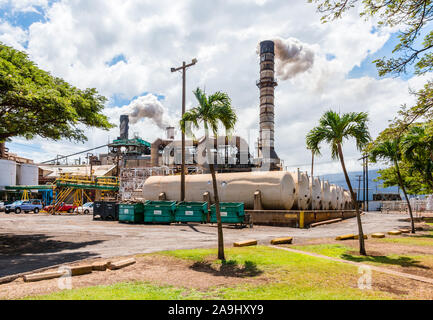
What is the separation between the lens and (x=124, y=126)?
68562 mm

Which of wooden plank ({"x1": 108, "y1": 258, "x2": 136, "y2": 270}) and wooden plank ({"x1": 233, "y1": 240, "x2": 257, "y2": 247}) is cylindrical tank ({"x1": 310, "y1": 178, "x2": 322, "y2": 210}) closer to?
wooden plank ({"x1": 233, "y1": 240, "x2": 257, "y2": 247})

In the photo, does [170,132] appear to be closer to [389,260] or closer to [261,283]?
[389,260]

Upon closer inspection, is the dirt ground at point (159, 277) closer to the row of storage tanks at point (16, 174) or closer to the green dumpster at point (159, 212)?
the green dumpster at point (159, 212)

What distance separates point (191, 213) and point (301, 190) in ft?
32.9

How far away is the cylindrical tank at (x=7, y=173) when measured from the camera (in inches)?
1940

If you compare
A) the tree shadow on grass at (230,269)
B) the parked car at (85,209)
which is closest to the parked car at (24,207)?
the parked car at (85,209)

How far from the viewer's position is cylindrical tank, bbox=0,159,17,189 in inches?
1940

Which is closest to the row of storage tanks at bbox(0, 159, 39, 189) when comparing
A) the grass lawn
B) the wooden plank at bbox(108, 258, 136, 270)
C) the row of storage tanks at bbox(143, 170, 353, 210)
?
the row of storage tanks at bbox(143, 170, 353, 210)

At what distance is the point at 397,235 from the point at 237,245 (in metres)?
11.6

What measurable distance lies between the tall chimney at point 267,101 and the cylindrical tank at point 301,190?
897 inches

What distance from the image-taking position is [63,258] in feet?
32.2

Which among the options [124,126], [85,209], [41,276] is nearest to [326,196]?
[85,209]

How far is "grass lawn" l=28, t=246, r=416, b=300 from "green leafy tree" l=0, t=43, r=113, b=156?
6785 mm
